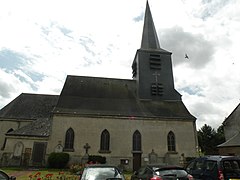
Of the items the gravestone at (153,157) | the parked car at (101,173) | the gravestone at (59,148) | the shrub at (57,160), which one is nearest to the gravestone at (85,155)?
the shrub at (57,160)

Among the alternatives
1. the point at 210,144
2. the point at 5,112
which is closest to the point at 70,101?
the point at 5,112

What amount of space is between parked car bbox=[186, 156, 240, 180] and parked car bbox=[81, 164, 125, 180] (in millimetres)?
3805

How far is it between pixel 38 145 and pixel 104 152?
7.02 meters

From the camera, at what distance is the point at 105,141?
23703 mm

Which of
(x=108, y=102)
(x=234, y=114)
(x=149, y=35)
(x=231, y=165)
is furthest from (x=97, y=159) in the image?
(x=149, y=35)

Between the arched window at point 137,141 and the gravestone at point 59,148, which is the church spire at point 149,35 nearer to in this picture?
the arched window at point 137,141

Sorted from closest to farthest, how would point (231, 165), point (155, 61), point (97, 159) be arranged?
point (231, 165), point (97, 159), point (155, 61)

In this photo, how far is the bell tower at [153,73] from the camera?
91.2ft

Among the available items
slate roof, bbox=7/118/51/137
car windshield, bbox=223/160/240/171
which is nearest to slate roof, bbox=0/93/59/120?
slate roof, bbox=7/118/51/137

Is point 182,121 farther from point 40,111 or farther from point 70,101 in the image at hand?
point 40,111

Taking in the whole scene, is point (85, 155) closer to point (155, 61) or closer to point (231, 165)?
point (155, 61)

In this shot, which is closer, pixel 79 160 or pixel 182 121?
pixel 79 160

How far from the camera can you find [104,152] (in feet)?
75.6

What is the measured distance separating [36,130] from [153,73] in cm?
1621
